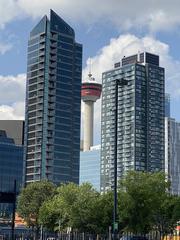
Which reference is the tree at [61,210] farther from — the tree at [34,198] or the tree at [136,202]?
the tree at [136,202]

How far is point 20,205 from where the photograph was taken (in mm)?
110438

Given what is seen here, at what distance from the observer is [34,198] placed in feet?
347

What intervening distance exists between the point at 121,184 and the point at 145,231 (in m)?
6.90


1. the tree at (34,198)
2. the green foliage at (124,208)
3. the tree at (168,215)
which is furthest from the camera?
the tree at (34,198)

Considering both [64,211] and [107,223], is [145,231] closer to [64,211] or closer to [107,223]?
[107,223]

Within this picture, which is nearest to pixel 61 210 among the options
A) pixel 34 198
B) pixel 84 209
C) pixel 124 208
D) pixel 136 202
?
pixel 84 209

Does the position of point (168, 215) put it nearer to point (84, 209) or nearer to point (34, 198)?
point (84, 209)

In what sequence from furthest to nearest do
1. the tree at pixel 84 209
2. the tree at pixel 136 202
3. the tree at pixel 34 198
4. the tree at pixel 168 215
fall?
the tree at pixel 34 198
the tree at pixel 168 215
the tree at pixel 84 209
the tree at pixel 136 202

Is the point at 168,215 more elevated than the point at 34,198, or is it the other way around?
the point at 34,198

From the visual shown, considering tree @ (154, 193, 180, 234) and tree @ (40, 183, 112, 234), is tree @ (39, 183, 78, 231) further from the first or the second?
tree @ (154, 193, 180, 234)

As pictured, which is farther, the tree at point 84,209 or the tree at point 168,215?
the tree at point 168,215

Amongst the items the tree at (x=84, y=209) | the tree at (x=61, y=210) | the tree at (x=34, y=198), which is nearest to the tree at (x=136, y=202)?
the tree at (x=84, y=209)

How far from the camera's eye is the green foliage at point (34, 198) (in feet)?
346

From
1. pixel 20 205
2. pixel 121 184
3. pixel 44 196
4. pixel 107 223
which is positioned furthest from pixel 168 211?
pixel 20 205
